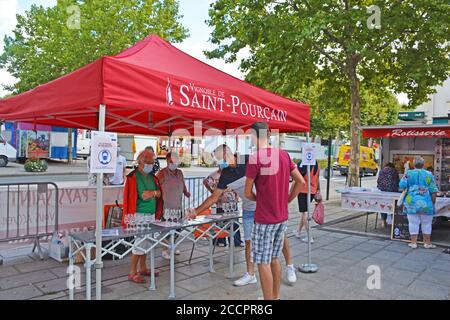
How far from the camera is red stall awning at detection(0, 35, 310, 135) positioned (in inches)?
128

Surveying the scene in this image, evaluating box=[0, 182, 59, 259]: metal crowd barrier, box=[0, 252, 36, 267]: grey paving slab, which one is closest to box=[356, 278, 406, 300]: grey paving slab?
box=[0, 182, 59, 259]: metal crowd barrier

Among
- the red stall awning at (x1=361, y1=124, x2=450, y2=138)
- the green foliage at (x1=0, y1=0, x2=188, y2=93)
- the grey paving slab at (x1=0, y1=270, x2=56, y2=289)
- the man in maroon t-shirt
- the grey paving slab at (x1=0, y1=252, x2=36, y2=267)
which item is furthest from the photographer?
the green foliage at (x1=0, y1=0, x2=188, y2=93)

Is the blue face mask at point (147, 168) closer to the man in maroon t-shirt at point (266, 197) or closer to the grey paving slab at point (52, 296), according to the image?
the man in maroon t-shirt at point (266, 197)

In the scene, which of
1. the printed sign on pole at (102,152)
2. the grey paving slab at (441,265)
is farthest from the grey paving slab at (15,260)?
the grey paving slab at (441,265)

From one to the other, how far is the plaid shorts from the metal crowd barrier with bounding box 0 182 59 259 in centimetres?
363

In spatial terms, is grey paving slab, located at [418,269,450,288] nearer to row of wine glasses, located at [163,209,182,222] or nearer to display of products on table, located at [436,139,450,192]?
row of wine glasses, located at [163,209,182,222]

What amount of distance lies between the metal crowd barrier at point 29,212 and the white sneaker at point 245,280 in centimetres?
304

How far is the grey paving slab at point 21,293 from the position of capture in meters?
3.96

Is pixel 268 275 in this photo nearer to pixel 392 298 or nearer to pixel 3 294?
pixel 392 298

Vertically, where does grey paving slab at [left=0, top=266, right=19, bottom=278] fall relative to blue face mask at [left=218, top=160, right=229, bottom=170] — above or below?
below

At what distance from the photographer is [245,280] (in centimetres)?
446

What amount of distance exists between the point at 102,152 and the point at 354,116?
33.0ft
